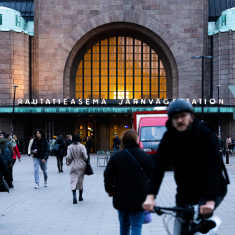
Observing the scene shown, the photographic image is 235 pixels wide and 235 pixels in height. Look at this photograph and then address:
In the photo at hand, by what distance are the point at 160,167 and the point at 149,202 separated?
35 cm

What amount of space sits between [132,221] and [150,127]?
653 inches

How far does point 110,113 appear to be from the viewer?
1601 inches

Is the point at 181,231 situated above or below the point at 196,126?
below

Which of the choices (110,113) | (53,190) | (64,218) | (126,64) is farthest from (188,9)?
(64,218)

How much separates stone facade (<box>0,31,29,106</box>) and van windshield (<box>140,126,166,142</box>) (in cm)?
2287

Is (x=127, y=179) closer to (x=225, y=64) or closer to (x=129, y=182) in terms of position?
(x=129, y=182)

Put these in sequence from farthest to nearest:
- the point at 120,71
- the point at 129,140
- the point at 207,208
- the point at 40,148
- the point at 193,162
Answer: the point at 120,71
the point at 40,148
the point at 129,140
the point at 193,162
the point at 207,208

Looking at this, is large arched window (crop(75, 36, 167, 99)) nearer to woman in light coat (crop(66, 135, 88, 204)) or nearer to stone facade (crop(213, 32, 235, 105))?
stone facade (crop(213, 32, 235, 105))

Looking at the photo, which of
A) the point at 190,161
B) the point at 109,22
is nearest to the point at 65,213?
the point at 190,161

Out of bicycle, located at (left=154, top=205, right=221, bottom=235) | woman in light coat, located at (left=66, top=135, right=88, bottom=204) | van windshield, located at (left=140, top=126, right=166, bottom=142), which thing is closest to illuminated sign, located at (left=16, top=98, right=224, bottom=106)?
van windshield, located at (left=140, top=126, right=166, bottom=142)

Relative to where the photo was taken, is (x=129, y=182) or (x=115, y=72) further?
(x=115, y=72)

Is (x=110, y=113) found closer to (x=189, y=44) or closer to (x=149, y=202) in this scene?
(x=189, y=44)

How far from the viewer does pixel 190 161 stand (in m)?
3.90

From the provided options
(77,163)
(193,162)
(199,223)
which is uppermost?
(193,162)
